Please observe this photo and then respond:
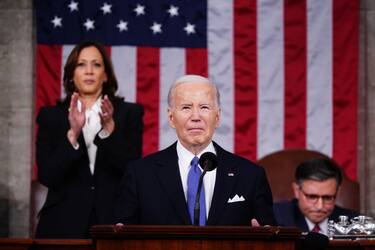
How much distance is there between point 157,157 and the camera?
13.3 ft

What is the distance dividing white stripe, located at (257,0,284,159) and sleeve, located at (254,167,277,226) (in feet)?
9.67

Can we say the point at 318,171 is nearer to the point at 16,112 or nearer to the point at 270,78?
the point at 270,78

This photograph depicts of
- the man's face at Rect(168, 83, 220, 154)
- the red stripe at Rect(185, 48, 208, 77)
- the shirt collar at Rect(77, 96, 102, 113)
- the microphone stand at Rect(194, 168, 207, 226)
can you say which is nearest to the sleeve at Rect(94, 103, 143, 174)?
the shirt collar at Rect(77, 96, 102, 113)

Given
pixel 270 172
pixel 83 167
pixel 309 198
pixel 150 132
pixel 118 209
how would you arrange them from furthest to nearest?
1. pixel 150 132
2. pixel 270 172
3. pixel 309 198
4. pixel 83 167
5. pixel 118 209

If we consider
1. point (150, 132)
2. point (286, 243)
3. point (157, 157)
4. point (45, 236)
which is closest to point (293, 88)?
point (150, 132)

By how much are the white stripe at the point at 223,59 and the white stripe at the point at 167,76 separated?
0.23 metres

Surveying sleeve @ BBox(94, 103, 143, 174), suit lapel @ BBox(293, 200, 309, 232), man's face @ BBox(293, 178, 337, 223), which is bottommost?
suit lapel @ BBox(293, 200, 309, 232)

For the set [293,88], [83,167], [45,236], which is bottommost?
[45,236]

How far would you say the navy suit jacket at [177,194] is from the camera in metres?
3.86

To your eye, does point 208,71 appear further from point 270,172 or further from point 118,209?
point 118,209

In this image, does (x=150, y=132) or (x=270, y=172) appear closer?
(x=270, y=172)

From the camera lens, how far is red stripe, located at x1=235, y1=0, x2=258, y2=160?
22.8ft

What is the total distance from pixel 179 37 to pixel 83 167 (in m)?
1.98

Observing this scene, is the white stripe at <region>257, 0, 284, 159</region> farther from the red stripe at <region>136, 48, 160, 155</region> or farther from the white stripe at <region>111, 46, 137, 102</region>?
the white stripe at <region>111, 46, 137, 102</region>
